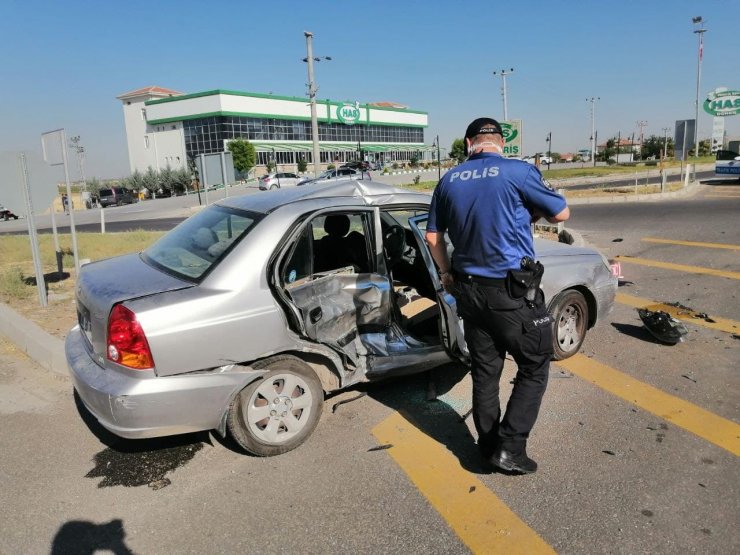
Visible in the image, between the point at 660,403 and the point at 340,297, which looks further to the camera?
the point at 340,297

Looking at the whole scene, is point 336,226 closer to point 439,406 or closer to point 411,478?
point 439,406

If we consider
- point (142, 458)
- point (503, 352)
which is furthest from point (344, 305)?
point (142, 458)

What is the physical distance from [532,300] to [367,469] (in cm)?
137

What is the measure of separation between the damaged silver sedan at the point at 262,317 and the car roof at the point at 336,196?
1 centimetres

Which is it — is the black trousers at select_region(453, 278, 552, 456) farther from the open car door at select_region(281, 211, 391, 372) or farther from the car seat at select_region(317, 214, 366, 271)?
the car seat at select_region(317, 214, 366, 271)

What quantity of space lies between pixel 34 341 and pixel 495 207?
4797mm

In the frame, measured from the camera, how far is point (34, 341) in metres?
→ 5.36

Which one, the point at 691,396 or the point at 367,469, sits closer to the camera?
the point at 367,469

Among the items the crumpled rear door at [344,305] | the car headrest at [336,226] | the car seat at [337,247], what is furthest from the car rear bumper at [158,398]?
the car headrest at [336,226]

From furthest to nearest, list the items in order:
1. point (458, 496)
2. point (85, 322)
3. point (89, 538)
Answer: point (85, 322)
point (458, 496)
point (89, 538)

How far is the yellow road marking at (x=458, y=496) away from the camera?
2561 millimetres

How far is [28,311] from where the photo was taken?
668cm

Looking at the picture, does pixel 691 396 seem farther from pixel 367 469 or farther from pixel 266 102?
pixel 266 102

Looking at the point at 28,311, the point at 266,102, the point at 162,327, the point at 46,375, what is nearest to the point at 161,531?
the point at 162,327
